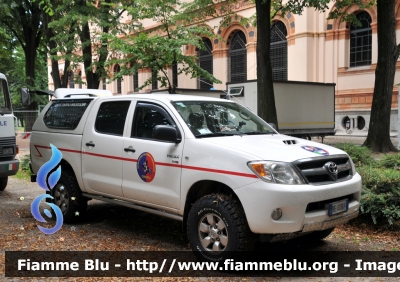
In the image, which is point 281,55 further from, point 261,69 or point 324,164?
point 324,164

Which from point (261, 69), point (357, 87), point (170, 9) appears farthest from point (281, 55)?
point (261, 69)

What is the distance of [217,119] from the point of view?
563 cm

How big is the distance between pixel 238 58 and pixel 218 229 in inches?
960

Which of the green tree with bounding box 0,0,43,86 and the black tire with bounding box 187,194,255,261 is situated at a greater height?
the green tree with bounding box 0,0,43,86

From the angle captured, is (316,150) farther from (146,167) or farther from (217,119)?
(146,167)

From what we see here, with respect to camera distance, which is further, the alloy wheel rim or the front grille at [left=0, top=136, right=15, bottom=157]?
the front grille at [left=0, top=136, right=15, bottom=157]

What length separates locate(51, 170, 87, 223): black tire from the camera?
21.7 ft

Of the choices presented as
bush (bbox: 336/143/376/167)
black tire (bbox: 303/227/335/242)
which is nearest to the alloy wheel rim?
black tire (bbox: 303/227/335/242)

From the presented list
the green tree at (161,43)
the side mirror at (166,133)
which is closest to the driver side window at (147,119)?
the side mirror at (166,133)

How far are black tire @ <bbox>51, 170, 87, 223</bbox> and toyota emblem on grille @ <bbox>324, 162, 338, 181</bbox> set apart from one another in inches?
145

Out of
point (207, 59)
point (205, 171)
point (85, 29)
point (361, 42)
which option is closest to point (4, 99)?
point (205, 171)

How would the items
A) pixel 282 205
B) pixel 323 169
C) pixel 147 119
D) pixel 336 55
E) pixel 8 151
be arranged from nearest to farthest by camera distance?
pixel 282 205 < pixel 323 169 < pixel 147 119 < pixel 8 151 < pixel 336 55

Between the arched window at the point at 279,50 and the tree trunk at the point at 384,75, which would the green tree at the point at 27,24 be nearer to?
the arched window at the point at 279,50

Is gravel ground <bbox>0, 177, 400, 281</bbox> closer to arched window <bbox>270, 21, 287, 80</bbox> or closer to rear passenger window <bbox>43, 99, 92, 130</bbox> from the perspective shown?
rear passenger window <bbox>43, 99, 92, 130</bbox>
